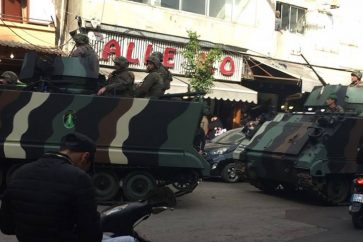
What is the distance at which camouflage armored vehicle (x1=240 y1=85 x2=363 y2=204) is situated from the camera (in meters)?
10.1

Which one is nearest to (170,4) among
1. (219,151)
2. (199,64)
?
(199,64)

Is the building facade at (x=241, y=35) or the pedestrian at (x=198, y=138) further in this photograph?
the building facade at (x=241, y=35)

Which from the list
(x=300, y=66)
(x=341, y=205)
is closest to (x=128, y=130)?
(x=341, y=205)

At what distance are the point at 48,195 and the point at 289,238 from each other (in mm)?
4962

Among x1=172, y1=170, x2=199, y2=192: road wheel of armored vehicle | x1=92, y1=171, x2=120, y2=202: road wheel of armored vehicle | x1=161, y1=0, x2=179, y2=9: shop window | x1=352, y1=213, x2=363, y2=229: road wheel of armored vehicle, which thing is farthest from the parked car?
x1=161, y1=0, x2=179, y2=9: shop window

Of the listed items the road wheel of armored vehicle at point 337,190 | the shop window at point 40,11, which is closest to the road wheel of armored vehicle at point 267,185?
the road wheel of armored vehicle at point 337,190

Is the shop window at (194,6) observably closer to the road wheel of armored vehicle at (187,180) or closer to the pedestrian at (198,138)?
the pedestrian at (198,138)

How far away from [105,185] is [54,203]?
6.25 meters

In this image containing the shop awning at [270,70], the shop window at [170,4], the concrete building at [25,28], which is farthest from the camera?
the shop awning at [270,70]

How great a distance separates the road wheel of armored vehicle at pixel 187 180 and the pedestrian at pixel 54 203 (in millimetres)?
6369

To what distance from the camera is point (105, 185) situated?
9.23 m

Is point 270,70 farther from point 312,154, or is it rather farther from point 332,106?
point 312,154

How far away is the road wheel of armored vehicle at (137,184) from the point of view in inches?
366

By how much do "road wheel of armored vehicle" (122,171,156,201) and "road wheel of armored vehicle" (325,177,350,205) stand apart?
3238mm
